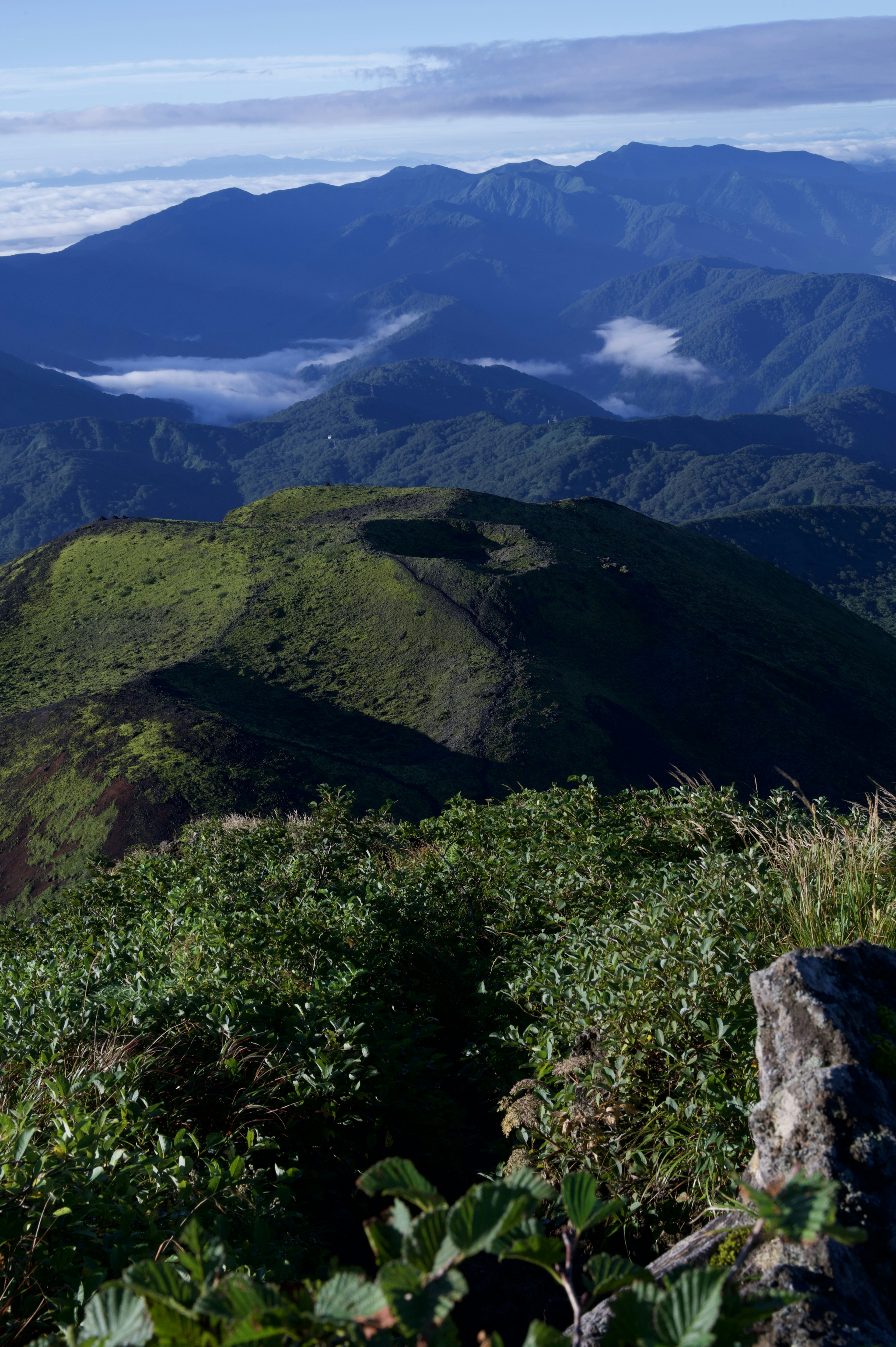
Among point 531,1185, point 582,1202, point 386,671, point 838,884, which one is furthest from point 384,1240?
point 386,671

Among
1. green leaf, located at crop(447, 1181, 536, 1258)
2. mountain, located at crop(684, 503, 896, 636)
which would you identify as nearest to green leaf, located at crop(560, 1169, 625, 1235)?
green leaf, located at crop(447, 1181, 536, 1258)

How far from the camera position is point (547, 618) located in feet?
160

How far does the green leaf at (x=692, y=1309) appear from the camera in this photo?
5.73ft

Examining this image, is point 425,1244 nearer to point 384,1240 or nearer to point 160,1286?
point 384,1240

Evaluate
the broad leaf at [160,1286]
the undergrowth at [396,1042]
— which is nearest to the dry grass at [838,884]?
the undergrowth at [396,1042]

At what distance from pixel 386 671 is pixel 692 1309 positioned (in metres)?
44.7

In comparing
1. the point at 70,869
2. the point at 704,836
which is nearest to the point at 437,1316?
the point at 704,836

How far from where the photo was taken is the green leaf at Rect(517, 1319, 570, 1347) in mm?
1786

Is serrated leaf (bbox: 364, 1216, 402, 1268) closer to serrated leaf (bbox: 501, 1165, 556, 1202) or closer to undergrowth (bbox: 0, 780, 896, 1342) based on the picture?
serrated leaf (bbox: 501, 1165, 556, 1202)

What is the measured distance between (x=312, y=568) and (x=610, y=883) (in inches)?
1812

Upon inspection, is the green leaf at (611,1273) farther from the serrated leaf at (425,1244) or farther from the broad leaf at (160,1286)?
the broad leaf at (160,1286)

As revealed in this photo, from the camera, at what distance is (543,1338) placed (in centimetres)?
180

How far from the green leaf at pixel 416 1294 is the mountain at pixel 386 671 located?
1272 inches

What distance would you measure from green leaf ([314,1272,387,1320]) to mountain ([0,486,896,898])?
32268 millimetres
